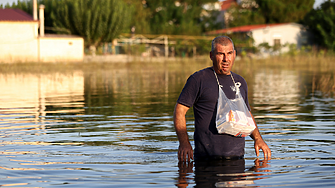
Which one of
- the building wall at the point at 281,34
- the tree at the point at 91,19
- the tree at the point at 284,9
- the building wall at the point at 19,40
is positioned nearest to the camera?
the building wall at the point at 19,40

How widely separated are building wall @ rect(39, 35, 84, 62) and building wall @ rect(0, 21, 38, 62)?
73cm

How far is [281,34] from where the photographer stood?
56.8 meters

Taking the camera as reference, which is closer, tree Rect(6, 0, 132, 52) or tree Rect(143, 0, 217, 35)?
tree Rect(6, 0, 132, 52)

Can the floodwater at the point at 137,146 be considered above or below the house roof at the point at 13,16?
below

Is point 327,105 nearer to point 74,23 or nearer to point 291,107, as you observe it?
point 291,107

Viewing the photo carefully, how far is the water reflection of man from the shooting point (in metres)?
5.17

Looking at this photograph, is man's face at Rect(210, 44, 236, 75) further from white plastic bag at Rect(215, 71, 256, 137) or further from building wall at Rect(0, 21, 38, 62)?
building wall at Rect(0, 21, 38, 62)

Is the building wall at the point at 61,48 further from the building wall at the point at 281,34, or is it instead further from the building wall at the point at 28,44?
the building wall at the point at 281,34

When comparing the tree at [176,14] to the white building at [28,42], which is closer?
the white building at [28,42]

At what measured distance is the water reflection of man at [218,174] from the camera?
517 cm

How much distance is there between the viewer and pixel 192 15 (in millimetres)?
69875

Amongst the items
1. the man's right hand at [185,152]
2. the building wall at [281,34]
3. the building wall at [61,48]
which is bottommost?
the man's right hand at [185,152]

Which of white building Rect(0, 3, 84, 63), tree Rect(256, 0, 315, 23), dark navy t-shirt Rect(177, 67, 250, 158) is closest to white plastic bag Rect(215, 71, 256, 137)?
dark navy t-shirt Rect(177, 67, 250, 158)

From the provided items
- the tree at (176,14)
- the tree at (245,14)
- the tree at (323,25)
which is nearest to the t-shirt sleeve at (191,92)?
the tree at (323,25)
